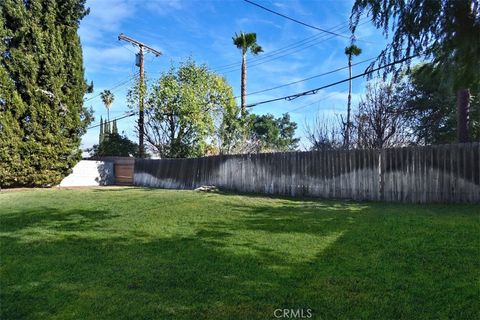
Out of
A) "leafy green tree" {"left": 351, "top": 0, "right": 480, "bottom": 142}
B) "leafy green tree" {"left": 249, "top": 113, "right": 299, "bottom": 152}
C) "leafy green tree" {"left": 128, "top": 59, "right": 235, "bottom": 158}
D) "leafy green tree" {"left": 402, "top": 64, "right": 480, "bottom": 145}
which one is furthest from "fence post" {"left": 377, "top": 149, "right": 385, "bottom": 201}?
"leafy green tree" {"left": 249, "top": 113, "right": 299, "bottom": 152}

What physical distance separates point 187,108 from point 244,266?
16.1 meters

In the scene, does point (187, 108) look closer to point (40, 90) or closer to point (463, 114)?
point (40, 90)

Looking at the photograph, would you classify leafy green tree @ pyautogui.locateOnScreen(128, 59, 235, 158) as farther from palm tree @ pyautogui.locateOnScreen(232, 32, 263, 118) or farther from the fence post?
the fence post

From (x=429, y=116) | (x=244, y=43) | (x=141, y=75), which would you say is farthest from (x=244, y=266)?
(x=244, y=43)

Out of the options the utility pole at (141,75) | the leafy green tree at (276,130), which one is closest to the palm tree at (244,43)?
the utility pole at (141,75)

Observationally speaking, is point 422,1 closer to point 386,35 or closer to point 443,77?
point 386,35

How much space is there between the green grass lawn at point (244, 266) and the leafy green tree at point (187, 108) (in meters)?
12.8

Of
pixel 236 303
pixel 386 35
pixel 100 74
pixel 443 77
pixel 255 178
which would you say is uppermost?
pixel 100 74

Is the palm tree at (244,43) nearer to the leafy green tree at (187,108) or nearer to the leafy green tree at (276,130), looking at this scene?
the leafy green tree at (187,108)

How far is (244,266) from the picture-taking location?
3.96m

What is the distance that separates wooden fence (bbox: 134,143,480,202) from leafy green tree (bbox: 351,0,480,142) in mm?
6243

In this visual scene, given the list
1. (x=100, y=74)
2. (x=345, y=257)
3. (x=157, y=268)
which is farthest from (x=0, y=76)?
(x=345, y=257)

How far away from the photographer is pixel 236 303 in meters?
3.00

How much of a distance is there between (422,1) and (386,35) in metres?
0.32
